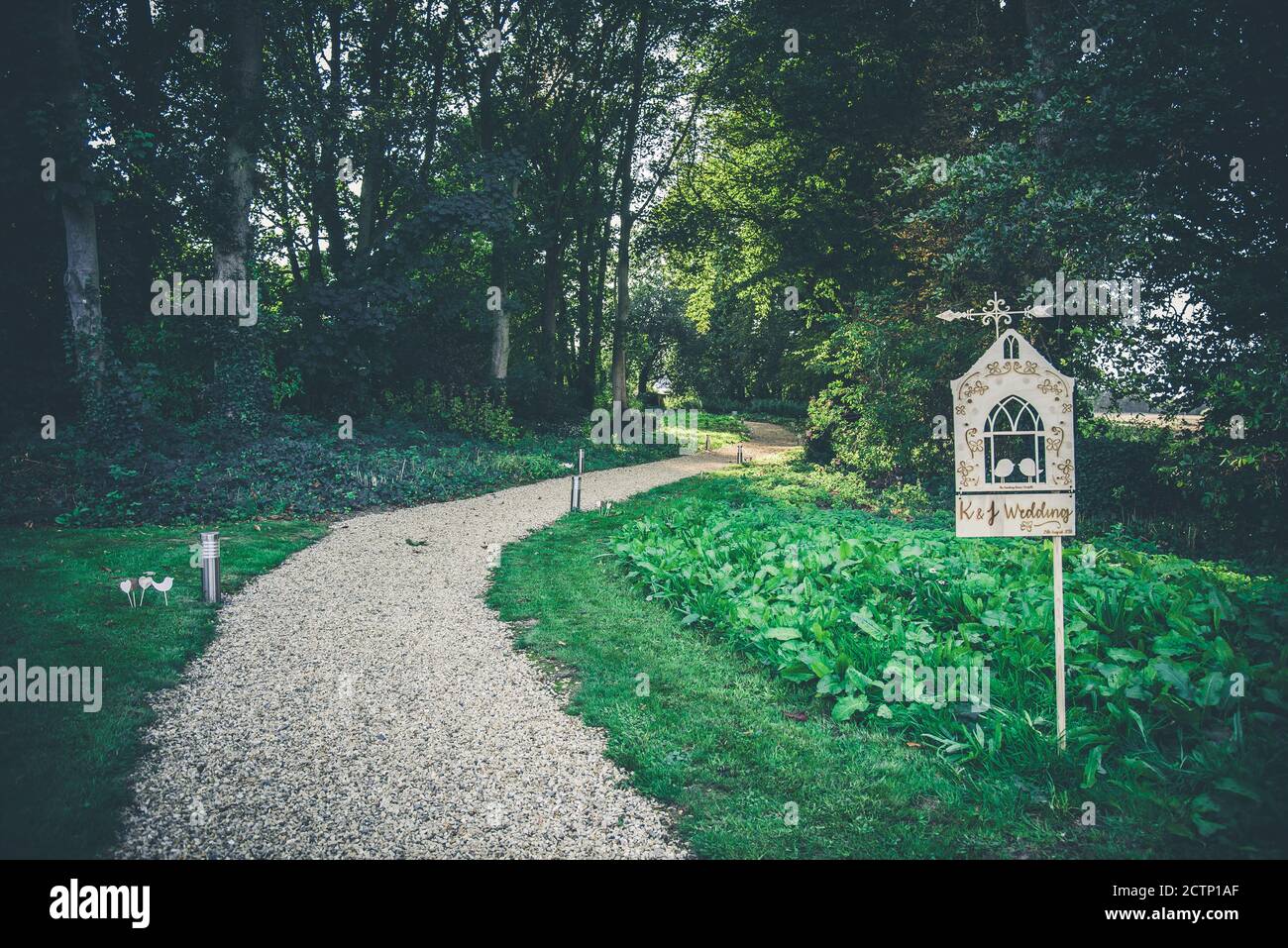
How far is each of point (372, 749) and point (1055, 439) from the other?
16.1 ft

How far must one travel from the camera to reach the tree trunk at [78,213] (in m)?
12.2

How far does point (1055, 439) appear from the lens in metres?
4.30

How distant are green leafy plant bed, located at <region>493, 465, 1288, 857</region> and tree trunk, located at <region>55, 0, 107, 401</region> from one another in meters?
A: 11.0

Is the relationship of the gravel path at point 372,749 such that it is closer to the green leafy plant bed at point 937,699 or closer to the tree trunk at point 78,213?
the green leafy plant bed at point 937,699

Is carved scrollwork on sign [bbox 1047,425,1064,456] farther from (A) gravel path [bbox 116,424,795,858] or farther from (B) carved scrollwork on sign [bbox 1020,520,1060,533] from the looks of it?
(A) gravel path [bbox 116,424,795,858]

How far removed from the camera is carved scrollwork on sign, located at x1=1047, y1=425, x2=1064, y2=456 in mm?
4273

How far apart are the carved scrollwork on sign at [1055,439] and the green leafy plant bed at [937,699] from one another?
60.0 inches

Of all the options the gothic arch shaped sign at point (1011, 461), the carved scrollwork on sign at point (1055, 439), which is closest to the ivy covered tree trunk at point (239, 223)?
the gothic arch shaped sign at point (1011, 461)

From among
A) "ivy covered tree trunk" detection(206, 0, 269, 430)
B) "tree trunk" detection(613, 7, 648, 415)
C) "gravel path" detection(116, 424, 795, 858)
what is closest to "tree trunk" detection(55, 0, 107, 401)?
"ivy covered tree trunk" detection(206, 0, 269, 430)

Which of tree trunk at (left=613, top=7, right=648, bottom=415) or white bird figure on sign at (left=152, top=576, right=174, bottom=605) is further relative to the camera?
tree trunk at (left=613, top=7, right=648, bottom=415)

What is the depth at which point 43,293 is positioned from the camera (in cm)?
1491

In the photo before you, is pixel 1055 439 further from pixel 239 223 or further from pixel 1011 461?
pixel 239 223

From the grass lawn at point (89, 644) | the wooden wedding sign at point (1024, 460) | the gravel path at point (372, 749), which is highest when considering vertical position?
the wooden wedding sign at point (1024, 460)

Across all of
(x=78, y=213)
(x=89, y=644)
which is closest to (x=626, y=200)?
(x=78, y=213)
